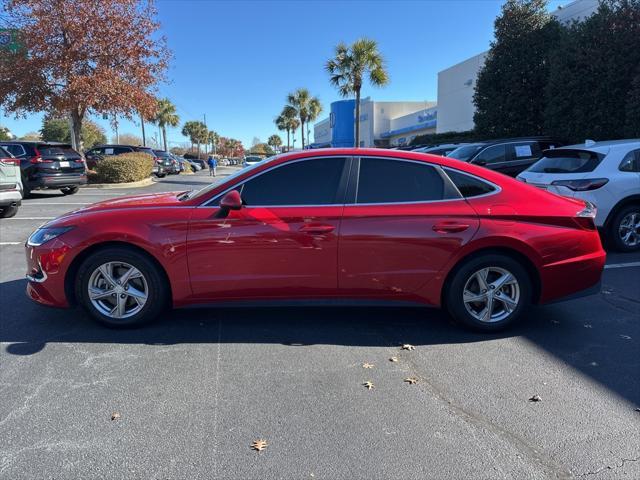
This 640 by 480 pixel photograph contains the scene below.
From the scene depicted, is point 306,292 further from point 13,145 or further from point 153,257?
point 13,145

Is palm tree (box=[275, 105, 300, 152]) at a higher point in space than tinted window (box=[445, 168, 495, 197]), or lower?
higher

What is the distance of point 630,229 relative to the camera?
7332mm

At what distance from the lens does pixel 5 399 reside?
3.17m

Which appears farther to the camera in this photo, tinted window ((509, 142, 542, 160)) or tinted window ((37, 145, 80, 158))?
tinted window ((37, 145, 80, 158))

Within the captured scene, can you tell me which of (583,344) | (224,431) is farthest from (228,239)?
(583,344)

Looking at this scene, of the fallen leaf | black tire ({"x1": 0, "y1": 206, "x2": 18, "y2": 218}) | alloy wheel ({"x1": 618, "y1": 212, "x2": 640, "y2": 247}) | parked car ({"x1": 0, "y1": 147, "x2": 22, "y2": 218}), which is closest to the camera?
the fallen leaf

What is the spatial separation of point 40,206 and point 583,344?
13363 mm

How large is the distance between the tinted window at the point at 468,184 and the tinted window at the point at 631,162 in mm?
4055

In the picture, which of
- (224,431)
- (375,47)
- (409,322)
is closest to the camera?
(224,431)

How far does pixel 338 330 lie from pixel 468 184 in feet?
5.62

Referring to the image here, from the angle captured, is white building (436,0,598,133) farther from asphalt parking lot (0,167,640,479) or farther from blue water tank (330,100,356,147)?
asphalt parking lot (0,167,640,479)

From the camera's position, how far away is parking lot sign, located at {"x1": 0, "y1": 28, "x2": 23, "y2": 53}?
19.4 meters

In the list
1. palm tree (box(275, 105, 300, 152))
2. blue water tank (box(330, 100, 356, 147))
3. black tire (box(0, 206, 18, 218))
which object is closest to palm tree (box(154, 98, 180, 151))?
palm tree (box(275, 105, 300, 152))

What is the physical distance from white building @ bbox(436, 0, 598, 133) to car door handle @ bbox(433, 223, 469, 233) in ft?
81.7
